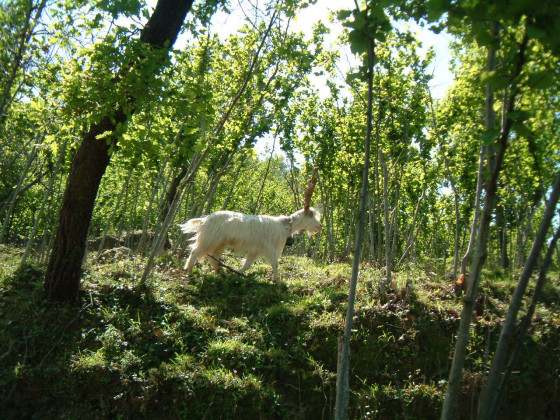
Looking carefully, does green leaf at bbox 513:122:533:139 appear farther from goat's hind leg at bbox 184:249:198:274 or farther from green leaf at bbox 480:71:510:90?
goat's hind leg at bbox 184:249:198:274

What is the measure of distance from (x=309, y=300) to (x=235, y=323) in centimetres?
155

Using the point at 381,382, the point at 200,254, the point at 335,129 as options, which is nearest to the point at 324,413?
the point at 381,382

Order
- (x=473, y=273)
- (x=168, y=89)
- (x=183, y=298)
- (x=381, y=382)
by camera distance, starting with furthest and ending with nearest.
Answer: (x=183, y=298) < (x=381, y=382) < (x=168, y=89) < (x=473, y=273)

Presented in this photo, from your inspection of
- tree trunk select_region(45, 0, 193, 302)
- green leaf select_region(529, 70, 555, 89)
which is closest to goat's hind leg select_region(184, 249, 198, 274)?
tree trunk select_region(45, 0, 193, 302)

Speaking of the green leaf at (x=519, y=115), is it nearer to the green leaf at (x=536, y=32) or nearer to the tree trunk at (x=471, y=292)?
the tree trunk at (x=471, y=292)

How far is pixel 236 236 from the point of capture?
901 centimetres

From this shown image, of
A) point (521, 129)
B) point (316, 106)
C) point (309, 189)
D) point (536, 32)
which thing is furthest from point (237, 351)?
point (316, 106)

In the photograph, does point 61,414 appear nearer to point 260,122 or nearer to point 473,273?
point 473,273

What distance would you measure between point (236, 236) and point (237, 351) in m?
3.46

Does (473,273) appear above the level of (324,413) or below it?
above

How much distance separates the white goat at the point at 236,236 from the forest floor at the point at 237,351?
3.15 ft

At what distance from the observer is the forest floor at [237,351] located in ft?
17.1

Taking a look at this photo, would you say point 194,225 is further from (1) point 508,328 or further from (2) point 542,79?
(2) point 542,79

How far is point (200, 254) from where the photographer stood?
888 centimetres
